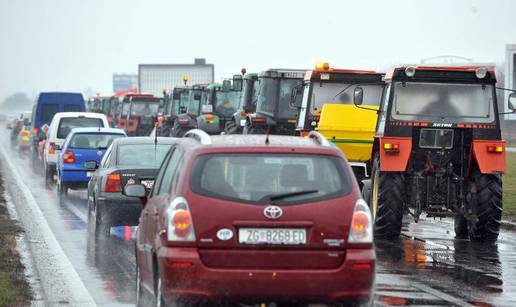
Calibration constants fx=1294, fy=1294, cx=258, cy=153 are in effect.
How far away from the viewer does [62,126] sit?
35125 millimetres

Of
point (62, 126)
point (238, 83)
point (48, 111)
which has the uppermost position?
point (238, 83)

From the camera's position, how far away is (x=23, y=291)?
12586 mm

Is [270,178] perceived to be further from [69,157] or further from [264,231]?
[69,157]

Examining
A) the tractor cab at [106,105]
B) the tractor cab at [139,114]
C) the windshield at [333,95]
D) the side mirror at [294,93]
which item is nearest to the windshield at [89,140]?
the side mirror at [294,93]

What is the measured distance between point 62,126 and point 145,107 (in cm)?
2710

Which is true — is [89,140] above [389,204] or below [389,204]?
below

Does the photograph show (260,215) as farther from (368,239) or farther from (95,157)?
(95,157)

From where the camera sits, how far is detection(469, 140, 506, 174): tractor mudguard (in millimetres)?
17812

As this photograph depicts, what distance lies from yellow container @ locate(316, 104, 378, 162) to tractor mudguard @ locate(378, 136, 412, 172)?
3.60 meters

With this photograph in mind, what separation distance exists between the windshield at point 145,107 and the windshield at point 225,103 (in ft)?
63.9

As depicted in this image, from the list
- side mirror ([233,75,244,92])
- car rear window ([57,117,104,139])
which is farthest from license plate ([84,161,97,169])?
car rear window ([57,117,104,139])

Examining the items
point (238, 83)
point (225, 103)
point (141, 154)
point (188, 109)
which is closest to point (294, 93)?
point (141, 154)

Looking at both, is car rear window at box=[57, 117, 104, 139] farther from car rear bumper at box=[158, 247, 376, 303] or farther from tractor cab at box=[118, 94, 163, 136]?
car rear bumper at box=[158, 247, 376, 303]

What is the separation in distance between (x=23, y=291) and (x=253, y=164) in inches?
161
